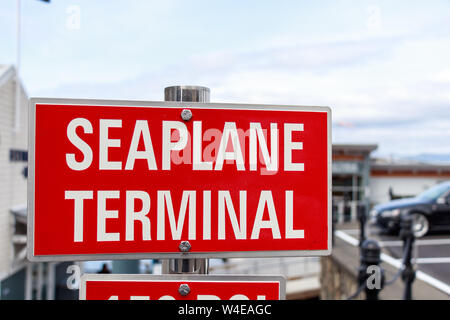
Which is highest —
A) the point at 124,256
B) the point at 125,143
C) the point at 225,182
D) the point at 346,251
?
the point at 125,143

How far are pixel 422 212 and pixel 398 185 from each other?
15753 millimetres

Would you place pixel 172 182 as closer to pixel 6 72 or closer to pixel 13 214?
pixel 6 72

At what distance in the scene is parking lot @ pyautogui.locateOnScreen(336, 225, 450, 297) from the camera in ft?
25.3

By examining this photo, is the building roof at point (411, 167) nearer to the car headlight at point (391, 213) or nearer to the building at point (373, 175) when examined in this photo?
the building at point (373, 175)

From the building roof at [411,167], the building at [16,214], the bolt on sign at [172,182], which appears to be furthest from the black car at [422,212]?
the building roof at [411,167]

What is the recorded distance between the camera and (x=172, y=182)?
1419 mm

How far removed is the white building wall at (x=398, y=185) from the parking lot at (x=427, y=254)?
13.2 meters

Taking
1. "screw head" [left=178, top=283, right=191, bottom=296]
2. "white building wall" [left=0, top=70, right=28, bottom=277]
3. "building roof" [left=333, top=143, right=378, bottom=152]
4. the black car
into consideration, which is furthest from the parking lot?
"building roof" [left=333, top=143, right=378, bottom=152]

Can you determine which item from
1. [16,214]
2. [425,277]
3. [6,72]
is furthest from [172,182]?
[16,214]

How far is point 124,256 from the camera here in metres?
1.40

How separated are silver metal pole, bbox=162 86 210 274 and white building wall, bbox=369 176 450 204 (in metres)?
25.6
